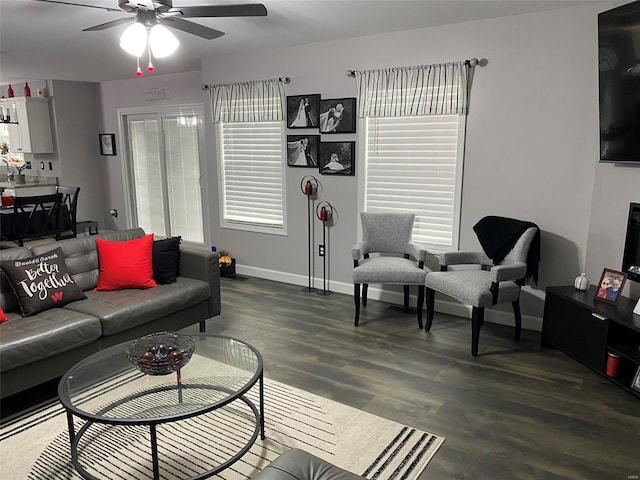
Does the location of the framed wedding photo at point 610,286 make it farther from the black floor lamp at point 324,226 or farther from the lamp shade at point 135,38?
the lamp shade at point 135,38

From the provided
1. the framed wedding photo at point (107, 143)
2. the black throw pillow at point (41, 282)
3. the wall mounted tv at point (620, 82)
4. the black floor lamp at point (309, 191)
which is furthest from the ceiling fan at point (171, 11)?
the framed wedding photo at point (107, 143)

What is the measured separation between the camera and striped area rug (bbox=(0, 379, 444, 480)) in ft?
7.35

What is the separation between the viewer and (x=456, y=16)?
3.67 meters

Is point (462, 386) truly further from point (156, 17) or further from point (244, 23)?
point (244, 23)

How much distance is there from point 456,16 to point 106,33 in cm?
291

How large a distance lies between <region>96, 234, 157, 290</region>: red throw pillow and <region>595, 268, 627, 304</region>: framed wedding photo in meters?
3.21

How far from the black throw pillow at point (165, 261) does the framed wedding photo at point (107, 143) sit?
169 inches

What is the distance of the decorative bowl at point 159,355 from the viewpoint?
2.33 meters

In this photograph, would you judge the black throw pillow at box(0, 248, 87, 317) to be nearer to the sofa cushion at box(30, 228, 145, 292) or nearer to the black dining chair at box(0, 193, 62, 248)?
the sofa cushion at box(30, 228, 145, 292)

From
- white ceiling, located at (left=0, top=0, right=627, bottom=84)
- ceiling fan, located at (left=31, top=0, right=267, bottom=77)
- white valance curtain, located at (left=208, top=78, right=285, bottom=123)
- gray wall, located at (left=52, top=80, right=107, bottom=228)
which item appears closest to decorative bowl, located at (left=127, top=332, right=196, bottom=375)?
ceiling fan, located at (left=31, top=0, right=267, bottom=77)

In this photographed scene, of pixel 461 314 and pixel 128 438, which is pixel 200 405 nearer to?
pixel 128 438

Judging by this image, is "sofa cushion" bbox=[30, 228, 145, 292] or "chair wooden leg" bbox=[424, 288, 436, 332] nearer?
"sofa cushion" bbox=[30, 228, 145, 292]

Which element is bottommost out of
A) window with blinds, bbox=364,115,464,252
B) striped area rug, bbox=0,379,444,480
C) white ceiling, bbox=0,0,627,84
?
striped area rug, bbox=0,379,444,480

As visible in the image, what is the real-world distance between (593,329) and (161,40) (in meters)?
3.25
